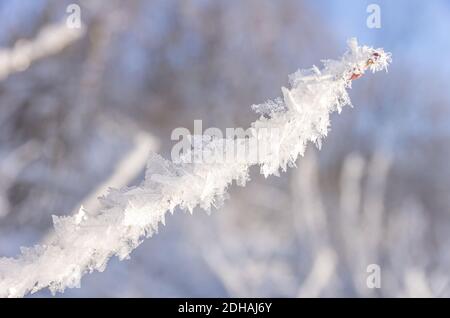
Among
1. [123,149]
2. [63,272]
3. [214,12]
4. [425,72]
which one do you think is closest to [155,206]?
[63,272]

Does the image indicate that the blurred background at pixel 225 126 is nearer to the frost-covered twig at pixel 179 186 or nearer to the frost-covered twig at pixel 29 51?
the frost-covered twig at pixel 29 51

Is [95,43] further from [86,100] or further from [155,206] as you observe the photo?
[155,206]

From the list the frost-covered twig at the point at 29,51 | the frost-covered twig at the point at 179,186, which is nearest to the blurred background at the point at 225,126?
the frost-covered twig at the point at 29,51

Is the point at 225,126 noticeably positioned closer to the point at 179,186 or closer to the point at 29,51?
the point at 29,51

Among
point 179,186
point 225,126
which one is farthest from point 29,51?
point 179,186

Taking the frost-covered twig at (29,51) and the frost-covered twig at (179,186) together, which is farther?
the frost-covered twig at (29,51)

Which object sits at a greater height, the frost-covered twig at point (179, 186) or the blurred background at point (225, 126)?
the blurred background at point (225, 126)

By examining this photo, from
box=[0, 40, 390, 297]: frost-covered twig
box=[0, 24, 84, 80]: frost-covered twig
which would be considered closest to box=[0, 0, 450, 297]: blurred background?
box=[0, 24, 84, 80]: frost-covered twig
